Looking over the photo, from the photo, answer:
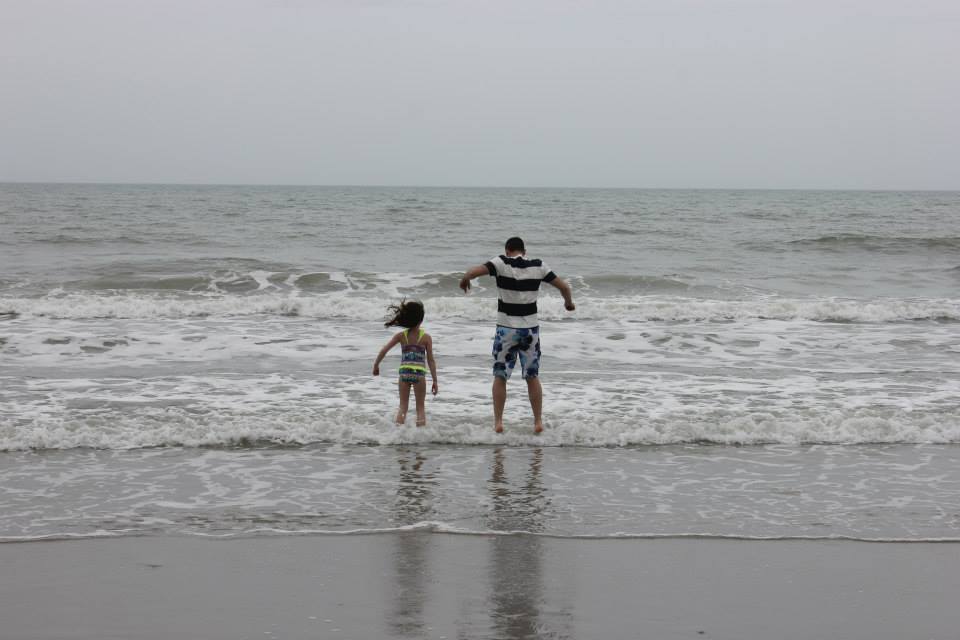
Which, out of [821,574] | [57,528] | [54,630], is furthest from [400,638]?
[57,528]

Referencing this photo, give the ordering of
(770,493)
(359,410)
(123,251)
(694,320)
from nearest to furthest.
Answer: (770,493) → (359,410) → (694,320) → (123,251)

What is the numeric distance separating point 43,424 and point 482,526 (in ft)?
13.8

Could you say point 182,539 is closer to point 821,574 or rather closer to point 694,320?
point 821,574

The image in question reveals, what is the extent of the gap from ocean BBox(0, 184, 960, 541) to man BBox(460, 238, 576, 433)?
0.36m

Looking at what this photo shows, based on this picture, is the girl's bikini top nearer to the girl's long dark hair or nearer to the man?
the girl's long dark hair

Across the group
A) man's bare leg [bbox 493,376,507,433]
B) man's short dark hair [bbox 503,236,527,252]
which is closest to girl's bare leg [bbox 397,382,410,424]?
man's bare leg [bbox 493,376,507,433]

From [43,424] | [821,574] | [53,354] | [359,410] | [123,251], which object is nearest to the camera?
[821,574]

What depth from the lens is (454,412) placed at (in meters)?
8.21

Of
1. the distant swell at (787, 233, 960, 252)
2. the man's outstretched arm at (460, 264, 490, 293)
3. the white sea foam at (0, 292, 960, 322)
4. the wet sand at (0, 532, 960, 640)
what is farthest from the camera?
the distant swell at (787, 233, 960, 252)

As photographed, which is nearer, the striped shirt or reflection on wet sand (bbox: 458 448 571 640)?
reflection on wet sand (bbox: 458 448 571 640)

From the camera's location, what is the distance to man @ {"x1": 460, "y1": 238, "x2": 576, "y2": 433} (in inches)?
289

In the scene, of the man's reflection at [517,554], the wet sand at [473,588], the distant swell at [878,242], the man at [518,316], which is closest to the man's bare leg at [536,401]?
the man at [518,316]

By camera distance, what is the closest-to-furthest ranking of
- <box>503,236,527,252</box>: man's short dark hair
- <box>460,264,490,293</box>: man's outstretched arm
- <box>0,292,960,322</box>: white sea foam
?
<box>460,264,490,293</box>: man's outstretched arm
<box>503,236,527,252</box>: man's short dark hair
<box>0,292,960,322</box>: white sea foam

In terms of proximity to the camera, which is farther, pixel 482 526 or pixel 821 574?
pixel 482 526
